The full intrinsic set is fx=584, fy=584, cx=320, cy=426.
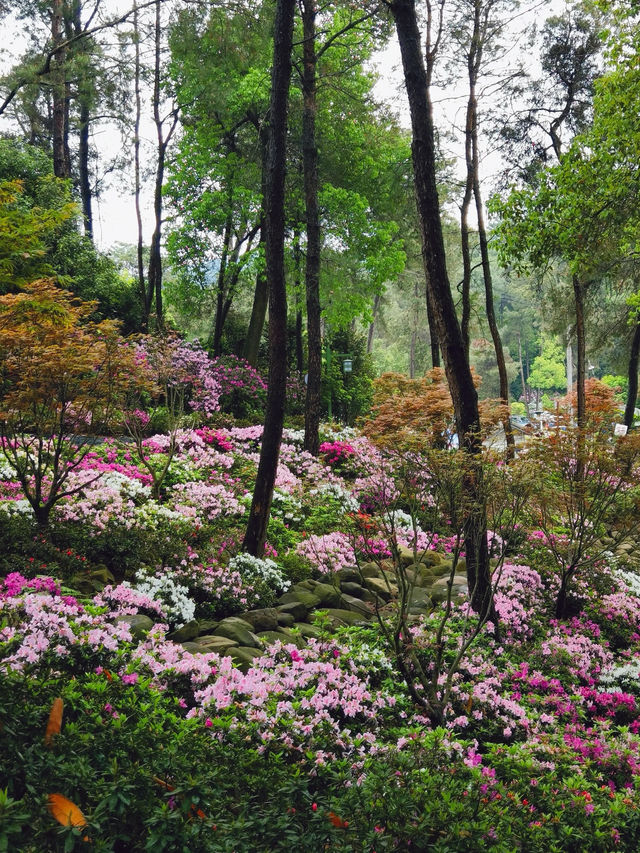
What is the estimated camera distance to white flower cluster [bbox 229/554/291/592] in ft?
21.4

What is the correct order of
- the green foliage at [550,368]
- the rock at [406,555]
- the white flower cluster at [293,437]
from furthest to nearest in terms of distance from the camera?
the green foliage at [550,368], the white flower cluster at [293,437], the rock at [406,555]

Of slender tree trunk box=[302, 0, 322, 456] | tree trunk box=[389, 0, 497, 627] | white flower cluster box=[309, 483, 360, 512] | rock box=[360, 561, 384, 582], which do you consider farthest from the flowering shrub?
tree trunk box=[389, 0, 497, 627]

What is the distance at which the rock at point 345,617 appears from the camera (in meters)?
5.93

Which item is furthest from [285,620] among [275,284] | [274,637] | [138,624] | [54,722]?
[275,284]

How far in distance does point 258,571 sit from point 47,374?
3.11m

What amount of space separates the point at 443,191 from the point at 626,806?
1772 centimetres

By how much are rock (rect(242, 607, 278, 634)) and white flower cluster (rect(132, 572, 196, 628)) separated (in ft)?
1.80

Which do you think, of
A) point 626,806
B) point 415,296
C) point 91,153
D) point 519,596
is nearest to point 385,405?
point 519,596

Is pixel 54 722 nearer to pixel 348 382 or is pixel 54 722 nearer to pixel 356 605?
pixel 356 605

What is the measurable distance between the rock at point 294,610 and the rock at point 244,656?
42.9 inches

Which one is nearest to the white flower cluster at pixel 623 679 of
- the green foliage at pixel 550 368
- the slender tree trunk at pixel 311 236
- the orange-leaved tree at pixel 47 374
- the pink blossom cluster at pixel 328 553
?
the pink blossom cluster at pixel 328 553

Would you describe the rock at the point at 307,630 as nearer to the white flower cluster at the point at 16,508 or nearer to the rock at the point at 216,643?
the rock at the point at 216,643

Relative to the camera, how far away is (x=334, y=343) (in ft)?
70.0

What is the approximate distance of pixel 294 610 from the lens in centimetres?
607
